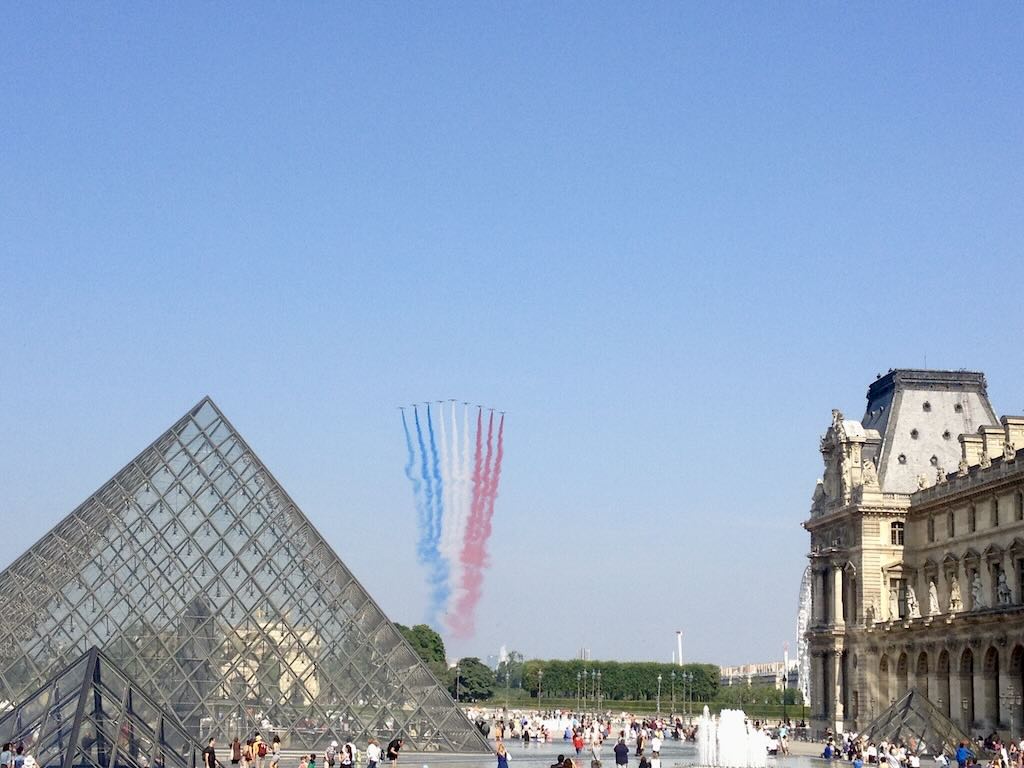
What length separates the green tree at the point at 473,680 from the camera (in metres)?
115

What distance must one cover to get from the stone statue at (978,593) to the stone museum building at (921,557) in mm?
55

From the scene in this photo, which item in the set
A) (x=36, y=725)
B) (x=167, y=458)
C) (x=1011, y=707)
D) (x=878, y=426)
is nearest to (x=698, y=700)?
(x=878, y=426)

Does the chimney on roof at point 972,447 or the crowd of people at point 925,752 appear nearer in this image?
the crowd of people at point 925,752

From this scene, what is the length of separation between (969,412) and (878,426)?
384 cm

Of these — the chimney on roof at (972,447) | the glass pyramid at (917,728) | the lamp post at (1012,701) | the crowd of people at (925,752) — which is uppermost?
the chimney on roof at (972,447)

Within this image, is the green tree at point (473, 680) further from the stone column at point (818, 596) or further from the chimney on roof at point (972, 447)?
the chimney on roof at point (972, 447)

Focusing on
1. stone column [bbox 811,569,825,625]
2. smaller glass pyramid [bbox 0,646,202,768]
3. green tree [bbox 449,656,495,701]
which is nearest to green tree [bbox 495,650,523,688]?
green tree [bbox 449,656,495,701]

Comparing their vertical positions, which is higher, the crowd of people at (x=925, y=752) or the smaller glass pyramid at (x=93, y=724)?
the smaller glass pyramid at (x=93, y=724)

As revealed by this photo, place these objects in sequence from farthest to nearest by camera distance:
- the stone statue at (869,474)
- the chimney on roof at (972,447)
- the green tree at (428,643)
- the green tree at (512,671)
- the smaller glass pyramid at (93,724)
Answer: the green tree at (512,671), the green tree at (428,643), the stone statue at (869,474), the chimney on roof at (972,447), the smaller glass pyramid at (93,724)

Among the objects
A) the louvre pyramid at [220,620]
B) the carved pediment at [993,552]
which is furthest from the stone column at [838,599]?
the louvre pyramid at [220,620]

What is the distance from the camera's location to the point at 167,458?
40.7 m

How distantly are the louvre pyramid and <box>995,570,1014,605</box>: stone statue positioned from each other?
21094 mm

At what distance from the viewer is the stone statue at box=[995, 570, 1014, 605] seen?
48.7 meters

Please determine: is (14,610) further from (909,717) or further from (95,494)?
(909,717)
